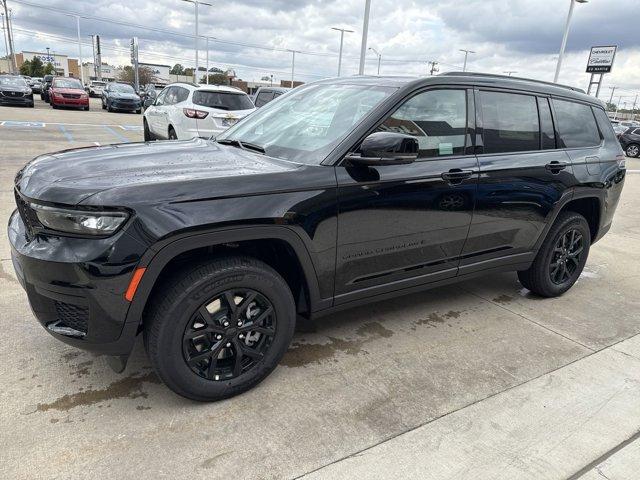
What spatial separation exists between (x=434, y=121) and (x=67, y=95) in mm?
24382

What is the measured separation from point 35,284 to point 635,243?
7.18 m

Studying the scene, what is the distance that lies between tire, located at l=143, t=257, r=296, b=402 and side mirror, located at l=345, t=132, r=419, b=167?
820 mm

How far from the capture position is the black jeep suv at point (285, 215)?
7.38 ft

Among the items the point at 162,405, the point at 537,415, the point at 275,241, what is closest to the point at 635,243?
the point at 537,415

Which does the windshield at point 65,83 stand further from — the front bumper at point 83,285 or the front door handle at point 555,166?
the front door handle at point 555,166

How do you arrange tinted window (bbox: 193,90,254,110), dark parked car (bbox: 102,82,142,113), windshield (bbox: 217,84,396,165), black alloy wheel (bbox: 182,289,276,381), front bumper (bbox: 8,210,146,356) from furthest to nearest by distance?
dark parked car (bbox: 102,82,142,113), tinted window (bbox: 193,90,254,110), windshield (bbox: 217,84,396,165), black alloy wheel (bbox: 182,289,276,381), front bumper (bbox: 8,210,146,356)

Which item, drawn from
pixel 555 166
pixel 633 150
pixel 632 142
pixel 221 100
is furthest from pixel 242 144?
pixel 633 150

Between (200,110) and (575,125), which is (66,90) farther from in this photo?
(575,125)

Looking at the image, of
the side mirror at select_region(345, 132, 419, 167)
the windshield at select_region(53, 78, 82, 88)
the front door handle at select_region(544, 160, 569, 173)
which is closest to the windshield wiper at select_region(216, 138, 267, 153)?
the side mirror at select_region(345, 132, 419, 167)

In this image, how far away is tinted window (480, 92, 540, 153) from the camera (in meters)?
3.48

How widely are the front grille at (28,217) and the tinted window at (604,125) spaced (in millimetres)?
4475

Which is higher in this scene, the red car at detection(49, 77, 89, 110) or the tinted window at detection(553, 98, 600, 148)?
the tinted window at detection(553, 98, 600, 148)

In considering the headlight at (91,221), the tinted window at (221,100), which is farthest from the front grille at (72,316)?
the tinted window at (221,100)

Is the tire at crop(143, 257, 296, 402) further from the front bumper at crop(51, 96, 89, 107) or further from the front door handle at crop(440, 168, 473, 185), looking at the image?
the front bumper at crop(51, 96, 89, 107)
